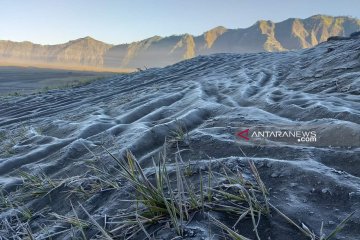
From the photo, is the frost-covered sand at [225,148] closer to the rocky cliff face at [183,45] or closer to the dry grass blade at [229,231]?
the dry grass blade at [229,231]

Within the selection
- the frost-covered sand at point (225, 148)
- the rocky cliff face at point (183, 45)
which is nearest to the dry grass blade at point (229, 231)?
the frost-covered sand at point (225, 148)

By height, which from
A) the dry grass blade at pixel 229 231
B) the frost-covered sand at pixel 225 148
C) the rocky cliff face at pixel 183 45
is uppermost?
the dry grass blade at pixel 229 231

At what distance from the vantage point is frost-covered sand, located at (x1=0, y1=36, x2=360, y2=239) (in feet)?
4.81

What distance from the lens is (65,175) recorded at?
2465 millimetres

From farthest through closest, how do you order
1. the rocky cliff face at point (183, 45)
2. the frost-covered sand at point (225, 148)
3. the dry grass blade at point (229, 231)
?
the rocky cliff face at point (183, 45)
the frost-covered sand at point (225, 148)
the dry grass blade at point (229, 231)

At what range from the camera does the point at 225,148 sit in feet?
7.41

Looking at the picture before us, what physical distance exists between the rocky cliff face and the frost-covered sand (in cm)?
9659

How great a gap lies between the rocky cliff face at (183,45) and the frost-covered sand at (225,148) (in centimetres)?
9659

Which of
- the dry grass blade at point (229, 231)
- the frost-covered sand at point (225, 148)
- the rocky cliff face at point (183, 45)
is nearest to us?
the dry grass blade at point (229, 231)

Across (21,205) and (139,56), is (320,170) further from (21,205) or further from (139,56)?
(139,56)

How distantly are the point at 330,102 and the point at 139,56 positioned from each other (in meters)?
139

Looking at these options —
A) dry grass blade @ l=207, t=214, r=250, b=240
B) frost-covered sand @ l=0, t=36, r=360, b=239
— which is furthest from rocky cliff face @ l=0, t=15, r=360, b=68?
dry grass blade @ l=207, t=214, r=250, b=240

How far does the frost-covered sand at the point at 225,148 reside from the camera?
1466 mm

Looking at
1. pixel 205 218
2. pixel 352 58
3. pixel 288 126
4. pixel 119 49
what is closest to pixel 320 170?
pixel 205 218
